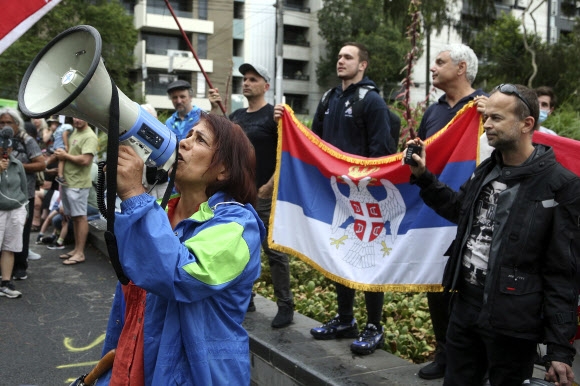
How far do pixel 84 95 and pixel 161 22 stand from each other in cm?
4716

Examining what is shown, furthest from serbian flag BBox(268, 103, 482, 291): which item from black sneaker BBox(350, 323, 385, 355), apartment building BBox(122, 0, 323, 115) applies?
apartment building BBox(122, 0, 323, 115)

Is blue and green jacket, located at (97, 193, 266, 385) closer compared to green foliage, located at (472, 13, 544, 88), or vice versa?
blue and green jacket, located at (97, 193, 266, 385)

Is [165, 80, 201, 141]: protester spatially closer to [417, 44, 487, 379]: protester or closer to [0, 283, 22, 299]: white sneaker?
[0, 283, 22, 299]: white sneaker

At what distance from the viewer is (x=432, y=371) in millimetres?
3881

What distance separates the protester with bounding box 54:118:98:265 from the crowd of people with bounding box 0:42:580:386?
4.24m

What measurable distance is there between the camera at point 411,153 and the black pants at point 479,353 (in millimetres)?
762

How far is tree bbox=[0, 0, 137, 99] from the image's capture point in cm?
2864

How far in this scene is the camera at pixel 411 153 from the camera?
3365mm

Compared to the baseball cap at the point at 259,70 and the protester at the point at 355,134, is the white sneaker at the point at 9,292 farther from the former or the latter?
the protester at the point at 355,134

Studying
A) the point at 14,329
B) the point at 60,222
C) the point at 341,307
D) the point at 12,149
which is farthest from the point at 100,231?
the point at 341,307

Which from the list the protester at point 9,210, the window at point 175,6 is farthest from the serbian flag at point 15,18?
the window at point 175,6

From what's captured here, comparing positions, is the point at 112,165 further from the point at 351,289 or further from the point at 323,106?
the point at 323,106

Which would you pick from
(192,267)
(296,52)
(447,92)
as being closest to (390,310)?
(447,92)

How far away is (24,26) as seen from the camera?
3.68m
